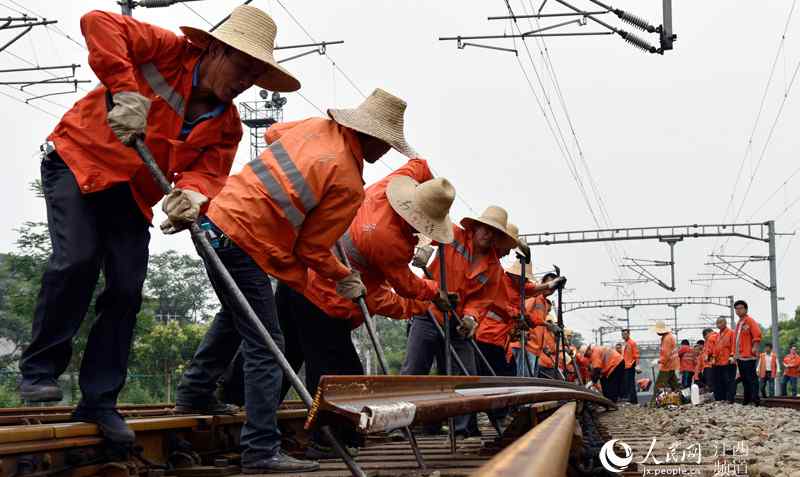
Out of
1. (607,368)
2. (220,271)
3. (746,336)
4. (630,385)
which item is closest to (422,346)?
(220,271)

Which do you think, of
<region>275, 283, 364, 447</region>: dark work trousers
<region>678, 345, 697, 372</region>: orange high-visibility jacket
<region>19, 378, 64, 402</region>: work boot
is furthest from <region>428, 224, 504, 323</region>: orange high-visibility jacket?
<region>678, 345, 697, 372</region>: orange high-visibility jacket

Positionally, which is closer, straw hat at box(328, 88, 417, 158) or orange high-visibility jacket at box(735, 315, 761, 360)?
straw hat at box(328, 88, 417, 158)

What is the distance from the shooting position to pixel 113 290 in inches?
153

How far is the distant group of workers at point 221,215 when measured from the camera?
148 inches

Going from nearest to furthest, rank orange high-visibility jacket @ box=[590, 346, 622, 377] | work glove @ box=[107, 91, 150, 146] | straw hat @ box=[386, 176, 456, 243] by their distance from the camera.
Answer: work glove @ box=[107, 91, 150, 146]
straw hat @ box=[386, 176, 456, 243]
orange high-visibility jacket @ box=[590, 346, 622, 377]

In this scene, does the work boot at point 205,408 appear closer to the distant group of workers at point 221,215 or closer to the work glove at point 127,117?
the distant group of workers at point 221,215

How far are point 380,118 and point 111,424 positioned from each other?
196 centimetres

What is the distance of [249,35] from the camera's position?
415cm

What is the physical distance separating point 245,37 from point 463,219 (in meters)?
4.46

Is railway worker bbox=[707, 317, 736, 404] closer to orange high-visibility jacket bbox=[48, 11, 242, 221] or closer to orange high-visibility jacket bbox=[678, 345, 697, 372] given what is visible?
orange high-visibility jacket bbox=[678, 345, 697, 372]

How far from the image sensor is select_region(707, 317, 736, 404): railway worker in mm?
21938

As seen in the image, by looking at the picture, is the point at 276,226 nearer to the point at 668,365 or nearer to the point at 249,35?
the point at 249,35

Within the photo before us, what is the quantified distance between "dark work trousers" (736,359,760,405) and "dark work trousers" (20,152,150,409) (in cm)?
1762

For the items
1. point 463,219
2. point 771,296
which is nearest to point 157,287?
point 771,296
